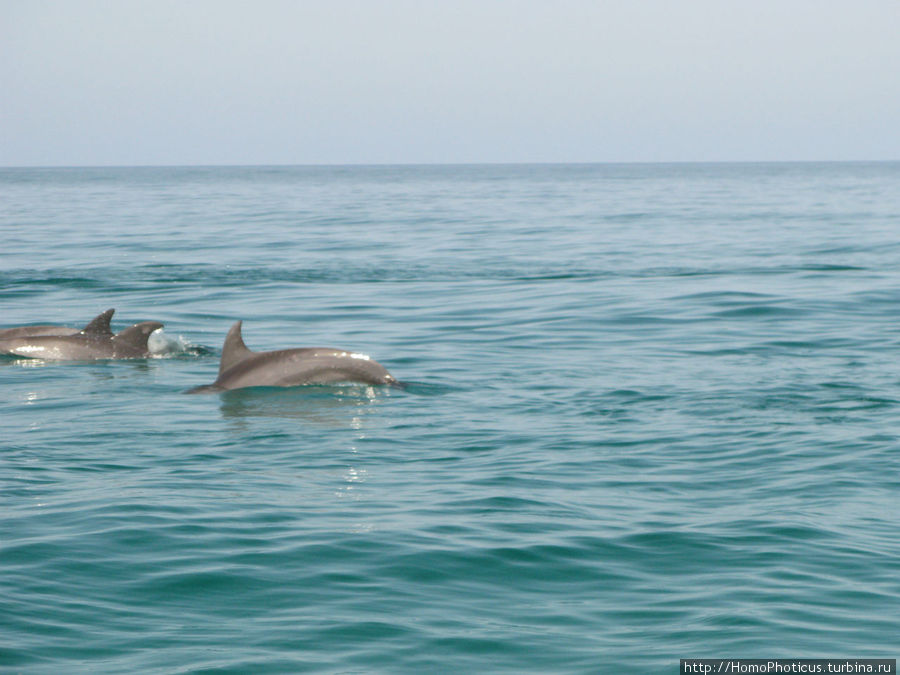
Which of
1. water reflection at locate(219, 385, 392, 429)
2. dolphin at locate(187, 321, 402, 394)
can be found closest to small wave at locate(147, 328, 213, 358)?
dolphin at locate(187, 321, 402, 394)

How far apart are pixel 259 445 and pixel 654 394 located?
15.7 feet

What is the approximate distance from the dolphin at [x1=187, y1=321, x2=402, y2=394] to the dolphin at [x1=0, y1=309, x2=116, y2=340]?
3246mm

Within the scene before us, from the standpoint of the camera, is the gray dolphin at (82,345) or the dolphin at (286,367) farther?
the gray dolphin at (82,345)

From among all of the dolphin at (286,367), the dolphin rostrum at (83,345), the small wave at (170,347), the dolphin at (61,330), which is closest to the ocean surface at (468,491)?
the small wave at (170,347)

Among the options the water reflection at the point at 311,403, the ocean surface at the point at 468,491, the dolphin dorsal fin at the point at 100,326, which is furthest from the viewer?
the dolphin dorsal fin at the point at 100,326

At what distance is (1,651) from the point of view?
269 inches

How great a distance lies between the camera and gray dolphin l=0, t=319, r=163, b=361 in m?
17.1

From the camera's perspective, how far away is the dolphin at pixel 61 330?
674 inches

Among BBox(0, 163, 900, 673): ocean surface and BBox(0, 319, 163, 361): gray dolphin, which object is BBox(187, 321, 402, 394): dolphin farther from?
BBox(0, 319, 163, 361): gray dolphin

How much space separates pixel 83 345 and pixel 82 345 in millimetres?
14

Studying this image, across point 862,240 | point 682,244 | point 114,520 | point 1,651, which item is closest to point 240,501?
point 114,520

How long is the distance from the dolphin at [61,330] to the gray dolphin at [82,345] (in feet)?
0.16

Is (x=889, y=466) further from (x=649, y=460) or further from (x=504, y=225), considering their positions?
(x=504, y=225)

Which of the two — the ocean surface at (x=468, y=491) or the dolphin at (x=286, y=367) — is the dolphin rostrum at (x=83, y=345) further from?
the dolphin at (x=286, y=367)
